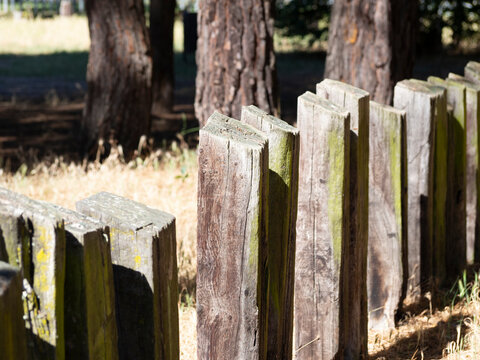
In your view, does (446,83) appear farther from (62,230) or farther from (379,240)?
(62,230)

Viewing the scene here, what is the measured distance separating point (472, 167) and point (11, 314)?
3240 millimetres

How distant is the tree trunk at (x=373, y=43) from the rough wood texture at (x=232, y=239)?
347 cm

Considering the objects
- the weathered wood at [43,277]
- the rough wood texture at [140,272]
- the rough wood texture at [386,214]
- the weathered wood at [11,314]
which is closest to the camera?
the weathered wood at [11,314]

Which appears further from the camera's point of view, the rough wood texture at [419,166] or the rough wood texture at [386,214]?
the rough wood texture at [419,166]

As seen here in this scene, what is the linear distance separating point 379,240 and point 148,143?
4.44m

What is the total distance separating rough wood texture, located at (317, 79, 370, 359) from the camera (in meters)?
2.58

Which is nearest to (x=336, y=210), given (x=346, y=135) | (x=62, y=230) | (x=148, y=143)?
(x=346, y=135)

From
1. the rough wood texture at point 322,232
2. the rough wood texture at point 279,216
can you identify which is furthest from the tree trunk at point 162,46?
the rough wood texture at point 279,216

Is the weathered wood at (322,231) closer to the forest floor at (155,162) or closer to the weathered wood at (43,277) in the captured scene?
the forest floor at (155,162)

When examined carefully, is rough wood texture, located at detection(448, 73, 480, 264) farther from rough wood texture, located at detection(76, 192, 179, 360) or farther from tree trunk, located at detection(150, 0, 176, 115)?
tree trunk, located at detection(150, 0, 176, 115)

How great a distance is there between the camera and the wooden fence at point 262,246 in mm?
1429

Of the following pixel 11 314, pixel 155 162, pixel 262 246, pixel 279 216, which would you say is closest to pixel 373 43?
pixel 155 162

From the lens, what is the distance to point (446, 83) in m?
3.64

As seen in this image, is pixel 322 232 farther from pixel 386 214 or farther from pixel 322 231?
pixel 386 214
